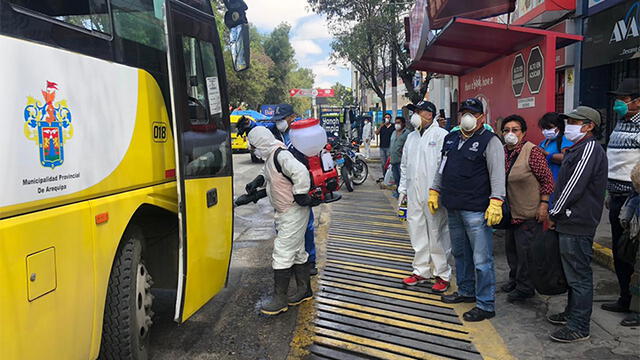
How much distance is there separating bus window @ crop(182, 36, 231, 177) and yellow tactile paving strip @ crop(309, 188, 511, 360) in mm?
1561

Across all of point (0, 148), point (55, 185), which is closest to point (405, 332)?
A: point (55, 185)

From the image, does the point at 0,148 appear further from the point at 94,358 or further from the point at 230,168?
the point at 230,168

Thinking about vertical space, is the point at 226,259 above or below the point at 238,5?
below

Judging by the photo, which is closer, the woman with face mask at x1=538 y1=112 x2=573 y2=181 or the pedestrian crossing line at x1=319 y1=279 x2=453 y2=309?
the pedestrian crossing line at x1=319 y1=279 x2=453 y2=309

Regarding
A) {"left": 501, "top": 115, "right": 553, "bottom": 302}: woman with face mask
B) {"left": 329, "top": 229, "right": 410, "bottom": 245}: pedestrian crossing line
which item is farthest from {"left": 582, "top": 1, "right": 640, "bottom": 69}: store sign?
{"left": 501, "top": 115, "right": 553, "bottom": 302}: woman with face mask

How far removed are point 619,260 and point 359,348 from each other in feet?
7.33

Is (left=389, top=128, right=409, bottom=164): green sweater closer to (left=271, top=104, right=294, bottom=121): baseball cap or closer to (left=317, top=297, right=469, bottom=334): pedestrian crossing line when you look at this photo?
(left=271, top=104, right=294, bottom=121): baseball cap

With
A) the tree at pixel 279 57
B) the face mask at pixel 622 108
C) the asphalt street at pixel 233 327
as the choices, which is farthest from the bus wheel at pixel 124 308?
the tree at pixel 279 57

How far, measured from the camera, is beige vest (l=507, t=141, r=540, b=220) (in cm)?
393

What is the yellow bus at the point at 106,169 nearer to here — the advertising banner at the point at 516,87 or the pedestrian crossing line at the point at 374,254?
the pedestrian crossing line at the point at 374,254

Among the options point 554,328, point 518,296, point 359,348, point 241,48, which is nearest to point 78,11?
point 241,48

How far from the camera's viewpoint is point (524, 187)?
3973mm

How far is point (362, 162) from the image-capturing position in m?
12.4

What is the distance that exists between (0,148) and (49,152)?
27cm
